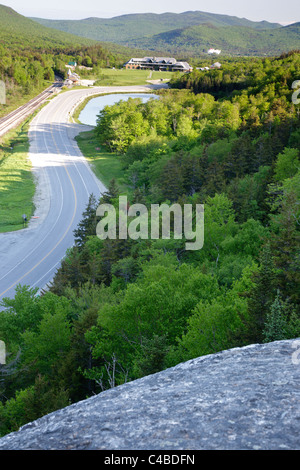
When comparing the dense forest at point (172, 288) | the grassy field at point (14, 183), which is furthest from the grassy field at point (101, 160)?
the grassy field at point (14, 183)

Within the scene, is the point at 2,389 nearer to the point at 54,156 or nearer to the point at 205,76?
the point at 54,156

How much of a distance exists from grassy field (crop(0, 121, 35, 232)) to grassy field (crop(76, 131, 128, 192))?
42.6 ft

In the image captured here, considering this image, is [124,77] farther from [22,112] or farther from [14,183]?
[14,183]

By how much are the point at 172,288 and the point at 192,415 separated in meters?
12.1

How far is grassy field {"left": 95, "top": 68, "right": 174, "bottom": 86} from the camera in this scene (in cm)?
16850

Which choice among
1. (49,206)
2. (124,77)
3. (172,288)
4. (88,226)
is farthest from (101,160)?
(124,77)

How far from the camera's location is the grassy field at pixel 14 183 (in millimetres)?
54062

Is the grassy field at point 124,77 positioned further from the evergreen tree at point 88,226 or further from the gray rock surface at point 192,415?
the gray rock surface at point 192,415

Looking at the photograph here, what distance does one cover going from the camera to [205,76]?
101125 millimetres

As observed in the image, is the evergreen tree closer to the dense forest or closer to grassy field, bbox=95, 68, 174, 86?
the dense forest

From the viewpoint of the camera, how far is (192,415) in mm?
9680

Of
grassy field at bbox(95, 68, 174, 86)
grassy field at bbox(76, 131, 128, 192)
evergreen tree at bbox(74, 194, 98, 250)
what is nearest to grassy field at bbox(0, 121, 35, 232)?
evergreen tree at bbox(74, 194, 98, 250)

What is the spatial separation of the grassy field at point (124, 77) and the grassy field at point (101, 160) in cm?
8028
